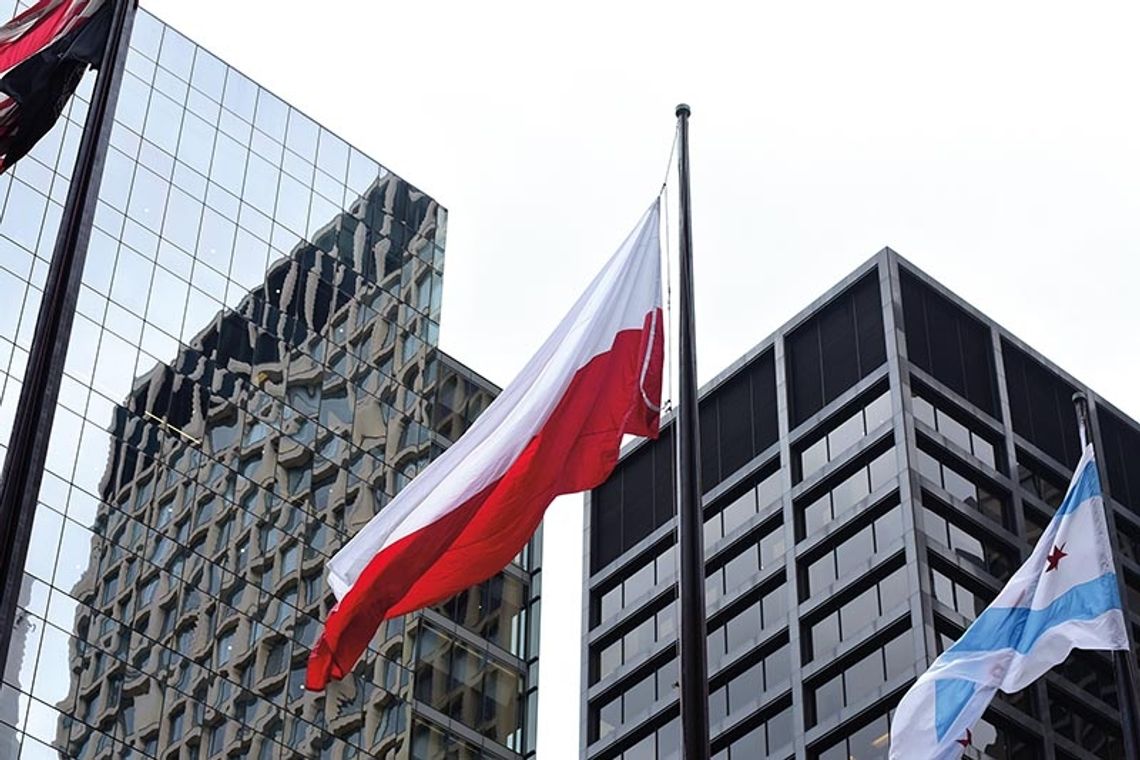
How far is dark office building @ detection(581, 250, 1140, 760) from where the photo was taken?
90.9 m

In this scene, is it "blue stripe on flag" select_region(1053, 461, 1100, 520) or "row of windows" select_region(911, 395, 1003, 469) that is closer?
"blue stripe on flag" select_region(1053, 461, 1100, 520)

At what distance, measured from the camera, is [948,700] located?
27.6 meters

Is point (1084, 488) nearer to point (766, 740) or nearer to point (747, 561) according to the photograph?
point (766, 740)

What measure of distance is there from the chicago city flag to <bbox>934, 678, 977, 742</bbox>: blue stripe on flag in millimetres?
13

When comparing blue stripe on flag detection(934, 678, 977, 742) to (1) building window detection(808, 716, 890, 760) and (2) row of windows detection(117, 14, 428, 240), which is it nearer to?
(2) row of windows detection(117, 14, 428, 240)

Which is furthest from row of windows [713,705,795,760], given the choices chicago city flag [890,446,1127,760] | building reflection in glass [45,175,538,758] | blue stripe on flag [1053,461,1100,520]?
chicago city flag [890,446,1127,760]

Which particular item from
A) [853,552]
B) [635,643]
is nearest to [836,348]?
[853,552]

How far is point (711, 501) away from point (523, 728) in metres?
35.3

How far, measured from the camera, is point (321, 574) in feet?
227

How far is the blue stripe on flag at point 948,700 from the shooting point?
2739cm

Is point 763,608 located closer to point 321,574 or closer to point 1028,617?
point 321,574

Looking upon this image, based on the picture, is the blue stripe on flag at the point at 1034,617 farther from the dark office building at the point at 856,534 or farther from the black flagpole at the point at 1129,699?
the dark office building at the point at 856,534

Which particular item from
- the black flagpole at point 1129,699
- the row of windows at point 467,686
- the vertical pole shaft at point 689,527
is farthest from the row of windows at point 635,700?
the vertical pole shaft at point 689,527

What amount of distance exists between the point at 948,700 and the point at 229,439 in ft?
146
